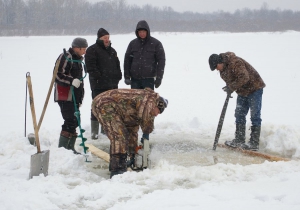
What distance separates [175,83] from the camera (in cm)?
1367

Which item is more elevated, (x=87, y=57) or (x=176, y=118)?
(x=87, y=57)

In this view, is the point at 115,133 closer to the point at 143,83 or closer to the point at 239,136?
the point at 143,83

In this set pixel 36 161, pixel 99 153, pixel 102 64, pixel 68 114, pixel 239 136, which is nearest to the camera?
pixel 36 161

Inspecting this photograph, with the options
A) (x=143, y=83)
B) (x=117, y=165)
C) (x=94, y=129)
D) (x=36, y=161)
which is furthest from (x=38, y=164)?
(x=143, y=83)

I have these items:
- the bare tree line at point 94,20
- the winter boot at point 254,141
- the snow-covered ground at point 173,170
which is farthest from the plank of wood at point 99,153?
the bare tree line at point 94,20

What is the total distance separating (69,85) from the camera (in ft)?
17.1

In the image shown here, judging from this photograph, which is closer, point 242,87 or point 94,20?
point 242,87

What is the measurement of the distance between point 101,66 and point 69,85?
1.28 m

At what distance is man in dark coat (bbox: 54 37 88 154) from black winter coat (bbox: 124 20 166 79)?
1252 mm

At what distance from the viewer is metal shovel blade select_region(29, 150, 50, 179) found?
171 inches

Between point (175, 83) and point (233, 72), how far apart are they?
7.87 m

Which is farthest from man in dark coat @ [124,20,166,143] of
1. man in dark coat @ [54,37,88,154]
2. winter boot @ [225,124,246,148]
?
winter boot @ [225,124,246,148]

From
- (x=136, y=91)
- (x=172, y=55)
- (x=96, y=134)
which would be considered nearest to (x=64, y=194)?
(x=136, y=91)

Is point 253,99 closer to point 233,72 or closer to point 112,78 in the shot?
point 233,72
